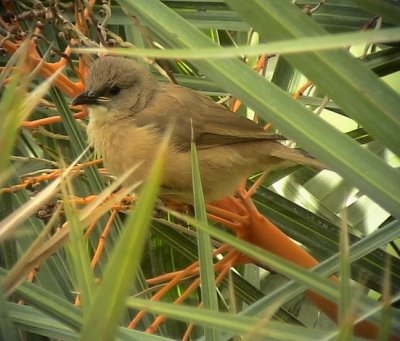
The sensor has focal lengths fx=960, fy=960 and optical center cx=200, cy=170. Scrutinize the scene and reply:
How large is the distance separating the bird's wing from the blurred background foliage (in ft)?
0.19

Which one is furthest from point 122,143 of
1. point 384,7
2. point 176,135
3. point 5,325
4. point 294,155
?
point 5,325

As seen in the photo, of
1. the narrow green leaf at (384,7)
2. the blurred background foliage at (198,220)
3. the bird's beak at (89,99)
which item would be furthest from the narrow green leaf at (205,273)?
the bird's beak at (89,99)

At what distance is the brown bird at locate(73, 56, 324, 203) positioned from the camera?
237 centimetres

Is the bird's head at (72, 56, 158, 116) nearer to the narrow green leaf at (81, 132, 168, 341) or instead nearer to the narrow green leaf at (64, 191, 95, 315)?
the narrow green leaf at (64, 191, 95, 315)

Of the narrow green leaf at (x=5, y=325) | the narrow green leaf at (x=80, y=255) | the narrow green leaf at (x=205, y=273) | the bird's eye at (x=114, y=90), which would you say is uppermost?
the bird's eye at (x=114, y=90)

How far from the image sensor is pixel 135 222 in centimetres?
88

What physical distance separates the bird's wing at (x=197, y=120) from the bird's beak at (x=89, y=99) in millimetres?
143

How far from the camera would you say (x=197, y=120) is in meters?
2.43

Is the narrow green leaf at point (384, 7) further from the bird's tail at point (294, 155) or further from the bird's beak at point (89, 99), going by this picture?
the bird's beak at point (89, 99)

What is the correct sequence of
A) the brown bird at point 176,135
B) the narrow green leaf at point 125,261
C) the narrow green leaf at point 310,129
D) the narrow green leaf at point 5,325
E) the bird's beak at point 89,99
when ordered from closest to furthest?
the narrow green leaf at point 125,261
the narrow green leaf at point 5,325
the narrow green leaf at point 310,129
the bird's beak at point 89,99
the brown bird at point 176,135

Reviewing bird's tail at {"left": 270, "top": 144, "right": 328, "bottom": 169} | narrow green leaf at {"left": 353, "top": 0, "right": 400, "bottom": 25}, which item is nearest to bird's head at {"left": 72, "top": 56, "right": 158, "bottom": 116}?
bird's tail at {"left": 270, "top": 144, "right": 328, "bottom": 169}

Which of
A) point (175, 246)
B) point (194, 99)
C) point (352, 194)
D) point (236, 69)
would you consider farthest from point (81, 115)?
point (236, 69)

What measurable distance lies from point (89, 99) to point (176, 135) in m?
0.24

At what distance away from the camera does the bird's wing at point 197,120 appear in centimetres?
239
